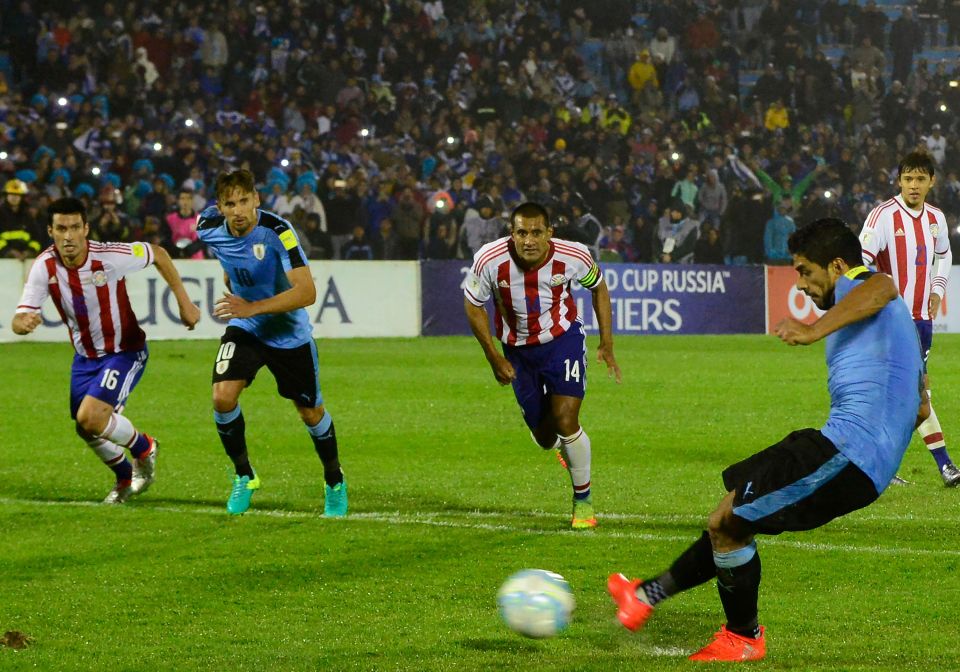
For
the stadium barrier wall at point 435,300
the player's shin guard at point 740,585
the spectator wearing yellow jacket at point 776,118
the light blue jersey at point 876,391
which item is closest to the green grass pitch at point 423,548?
the player's shin guard at point 740,585

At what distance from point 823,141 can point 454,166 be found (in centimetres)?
898

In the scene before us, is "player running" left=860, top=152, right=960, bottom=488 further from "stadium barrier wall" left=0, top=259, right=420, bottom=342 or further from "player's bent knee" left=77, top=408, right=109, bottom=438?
"stadium barrier wall" left=0, top=259, right=420, bottom=342

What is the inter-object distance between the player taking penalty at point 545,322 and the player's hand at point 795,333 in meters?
3.47

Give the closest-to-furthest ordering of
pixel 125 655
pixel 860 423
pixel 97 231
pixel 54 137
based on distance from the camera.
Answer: pixel 860 423 < pixel 125 655 < pixel 97 231 < pixel 54 137

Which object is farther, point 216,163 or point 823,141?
point 823,141

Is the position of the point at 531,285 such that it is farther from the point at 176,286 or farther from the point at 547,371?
the point at 176,286

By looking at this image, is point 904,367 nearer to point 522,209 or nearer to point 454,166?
point 522,209

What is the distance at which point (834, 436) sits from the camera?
484 cm

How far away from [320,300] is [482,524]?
14.4 m

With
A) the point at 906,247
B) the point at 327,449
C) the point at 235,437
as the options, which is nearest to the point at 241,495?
the point at 235,437

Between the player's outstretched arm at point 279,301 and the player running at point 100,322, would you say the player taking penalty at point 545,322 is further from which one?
the player running at point 100,322

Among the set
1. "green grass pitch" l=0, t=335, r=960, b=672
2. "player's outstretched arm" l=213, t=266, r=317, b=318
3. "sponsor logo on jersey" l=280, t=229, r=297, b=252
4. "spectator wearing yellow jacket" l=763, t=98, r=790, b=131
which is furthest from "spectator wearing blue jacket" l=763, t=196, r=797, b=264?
"player's outstretched arm" l=213, t=266, r=317, b=318

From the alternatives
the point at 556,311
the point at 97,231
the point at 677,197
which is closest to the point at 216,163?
the point at 97,231

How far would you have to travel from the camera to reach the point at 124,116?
78.8 ft
